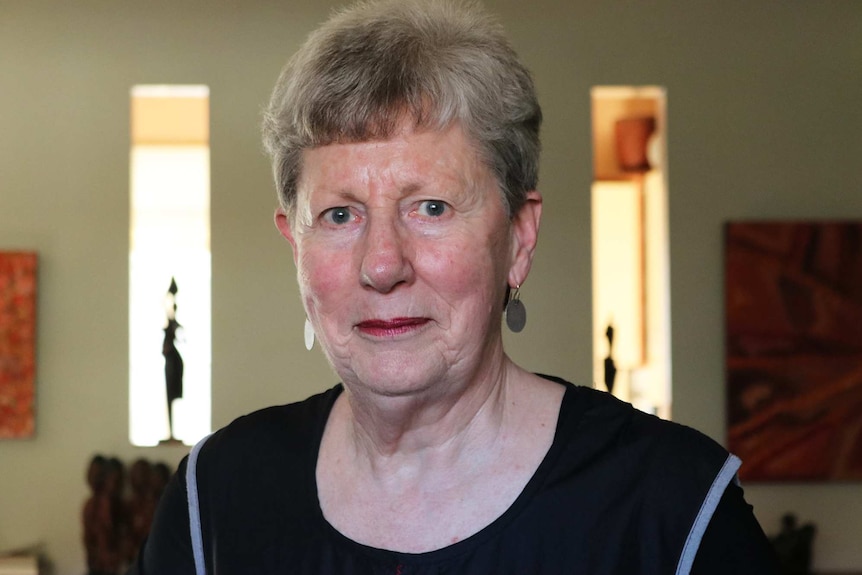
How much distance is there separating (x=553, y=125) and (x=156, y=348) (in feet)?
7.50

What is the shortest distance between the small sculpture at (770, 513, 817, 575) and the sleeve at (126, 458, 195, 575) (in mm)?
4116

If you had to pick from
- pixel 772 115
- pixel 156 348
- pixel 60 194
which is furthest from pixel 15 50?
pixel 772 115

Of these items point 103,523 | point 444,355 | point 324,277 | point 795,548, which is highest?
point 324,277

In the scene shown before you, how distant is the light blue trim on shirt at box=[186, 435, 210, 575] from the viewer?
161 cm

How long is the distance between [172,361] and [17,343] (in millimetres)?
759

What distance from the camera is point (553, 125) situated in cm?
540

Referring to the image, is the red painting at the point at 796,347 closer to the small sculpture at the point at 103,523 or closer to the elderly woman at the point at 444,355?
the small sculpture at the point at 103,523

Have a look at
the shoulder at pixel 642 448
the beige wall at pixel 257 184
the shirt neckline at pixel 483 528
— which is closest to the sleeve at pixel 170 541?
the shirt neckline at pixel 483 528

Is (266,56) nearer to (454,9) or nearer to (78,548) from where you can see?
(78,548)

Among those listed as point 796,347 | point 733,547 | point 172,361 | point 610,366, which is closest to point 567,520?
point 733,547

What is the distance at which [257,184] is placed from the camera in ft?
17.5

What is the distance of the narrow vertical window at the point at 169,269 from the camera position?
5387 mm

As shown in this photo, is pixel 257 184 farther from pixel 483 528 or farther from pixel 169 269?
pixel 483 528

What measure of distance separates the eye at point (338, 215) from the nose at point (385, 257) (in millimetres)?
47
